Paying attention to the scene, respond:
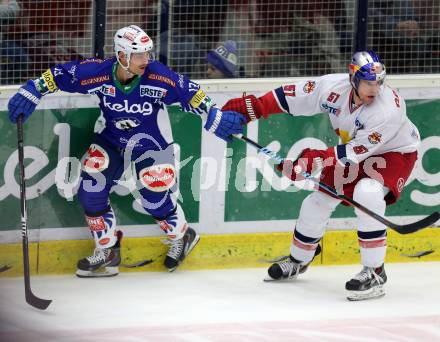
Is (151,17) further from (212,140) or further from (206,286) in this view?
(206,286)

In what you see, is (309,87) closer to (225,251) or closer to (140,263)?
(225,251)

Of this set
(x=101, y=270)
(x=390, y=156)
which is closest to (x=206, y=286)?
(x=101, y=270)

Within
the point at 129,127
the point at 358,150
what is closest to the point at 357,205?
the point at 358,150

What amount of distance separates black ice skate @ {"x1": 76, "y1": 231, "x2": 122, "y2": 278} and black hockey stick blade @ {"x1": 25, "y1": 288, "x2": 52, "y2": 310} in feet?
1.96

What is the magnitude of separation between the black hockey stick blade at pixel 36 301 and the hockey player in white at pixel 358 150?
1.33 m

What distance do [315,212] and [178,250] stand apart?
0.77m

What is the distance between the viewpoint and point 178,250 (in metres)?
7.95

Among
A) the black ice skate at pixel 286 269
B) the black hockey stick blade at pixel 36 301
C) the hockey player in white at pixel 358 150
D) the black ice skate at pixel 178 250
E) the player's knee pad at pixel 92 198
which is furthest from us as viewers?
the black ice skate at pixel 178 250

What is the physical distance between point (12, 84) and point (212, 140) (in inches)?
41.9

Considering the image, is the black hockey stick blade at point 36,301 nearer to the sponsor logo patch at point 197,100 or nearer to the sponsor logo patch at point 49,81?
the sponsor logo patch at point 49,81

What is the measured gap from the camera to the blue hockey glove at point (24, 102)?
7.45m

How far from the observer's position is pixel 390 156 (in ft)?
24.7

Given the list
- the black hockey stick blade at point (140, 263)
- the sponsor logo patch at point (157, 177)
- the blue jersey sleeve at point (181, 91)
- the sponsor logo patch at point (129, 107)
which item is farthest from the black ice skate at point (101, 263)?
the blue jersey sleeve at point (181, 91)

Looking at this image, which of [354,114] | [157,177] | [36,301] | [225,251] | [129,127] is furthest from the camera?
[225,251]
